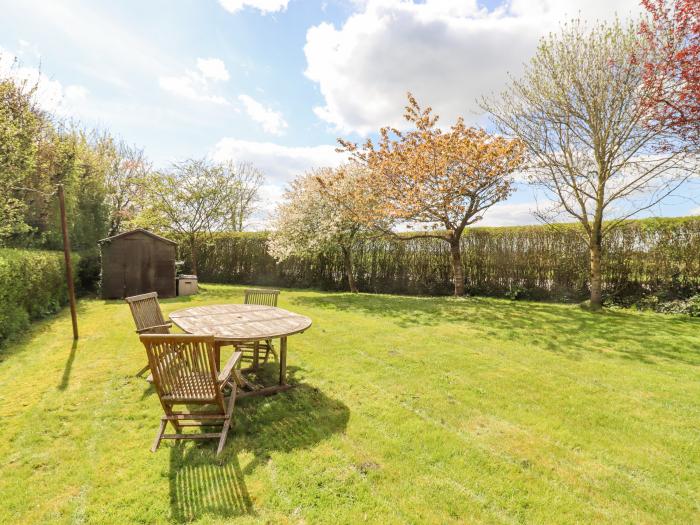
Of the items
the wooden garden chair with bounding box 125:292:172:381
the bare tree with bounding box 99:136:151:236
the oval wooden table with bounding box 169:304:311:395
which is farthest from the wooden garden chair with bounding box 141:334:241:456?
the bare tree with bounding box 99:136:151:236

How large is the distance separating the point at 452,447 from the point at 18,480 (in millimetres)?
3753

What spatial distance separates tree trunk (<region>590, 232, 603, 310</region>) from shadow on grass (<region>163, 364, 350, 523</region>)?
938 cm

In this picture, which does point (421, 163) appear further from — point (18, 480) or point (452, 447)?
point (18, 480)

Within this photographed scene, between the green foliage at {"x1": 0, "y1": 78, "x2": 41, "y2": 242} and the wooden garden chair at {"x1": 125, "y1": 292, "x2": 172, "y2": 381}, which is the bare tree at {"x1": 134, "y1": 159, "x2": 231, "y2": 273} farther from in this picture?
the wooden garden chair at {"x1": 125, "y1": 292, "x2": 172, "y2": 381}

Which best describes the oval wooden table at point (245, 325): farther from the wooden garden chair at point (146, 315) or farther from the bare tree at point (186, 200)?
the bare tree at point (186, 200)

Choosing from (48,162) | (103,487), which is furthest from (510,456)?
(48,162)

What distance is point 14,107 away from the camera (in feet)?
40.8

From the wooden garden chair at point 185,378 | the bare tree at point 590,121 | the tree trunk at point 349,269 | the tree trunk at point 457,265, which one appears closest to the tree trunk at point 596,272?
the bare tree at point 590,121

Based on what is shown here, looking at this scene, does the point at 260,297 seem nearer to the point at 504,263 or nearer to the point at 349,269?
the point at 349,269

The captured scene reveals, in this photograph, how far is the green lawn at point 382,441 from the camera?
2.60 metres

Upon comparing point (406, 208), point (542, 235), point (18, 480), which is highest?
point (406, 208)

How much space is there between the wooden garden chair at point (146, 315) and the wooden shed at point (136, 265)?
8274mm

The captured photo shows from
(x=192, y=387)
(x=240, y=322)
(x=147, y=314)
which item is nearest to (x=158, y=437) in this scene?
(x=192, y=387)

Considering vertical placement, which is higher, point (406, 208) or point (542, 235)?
point (406, 208)
